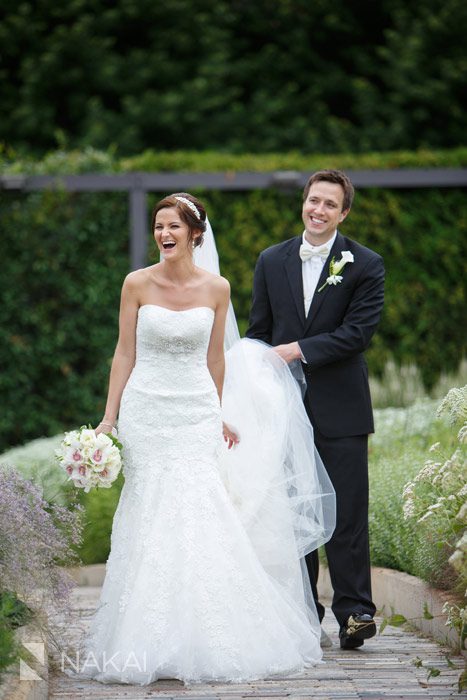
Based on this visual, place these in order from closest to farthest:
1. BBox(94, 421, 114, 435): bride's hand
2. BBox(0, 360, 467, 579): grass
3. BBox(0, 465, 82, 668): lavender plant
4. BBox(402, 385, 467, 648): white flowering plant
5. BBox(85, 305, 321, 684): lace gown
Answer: BBox(402, 385, 467, 648): white flowering plant
BBox(0, 465, 82, 668): lavender plant
BBox(85, 305, 321, 684): lace gown
BBox(94, 421, 114, 435): bride's hand
BBox(0, 360, 467, 579): grass

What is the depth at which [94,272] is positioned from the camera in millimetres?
11430

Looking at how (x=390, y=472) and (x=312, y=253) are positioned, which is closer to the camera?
(x=312, y=253)

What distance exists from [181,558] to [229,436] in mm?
770

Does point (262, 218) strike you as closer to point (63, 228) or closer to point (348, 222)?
point (348, 222)

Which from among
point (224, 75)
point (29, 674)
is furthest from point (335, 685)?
point (224, 75)

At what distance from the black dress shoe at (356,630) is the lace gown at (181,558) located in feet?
0.64

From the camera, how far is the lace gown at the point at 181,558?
4.77 m

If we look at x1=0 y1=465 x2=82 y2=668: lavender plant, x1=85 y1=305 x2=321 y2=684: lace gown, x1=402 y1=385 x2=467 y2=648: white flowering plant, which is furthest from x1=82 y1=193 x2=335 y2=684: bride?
x1=402 y1=385 x2=467 y2=648: white flowering plant

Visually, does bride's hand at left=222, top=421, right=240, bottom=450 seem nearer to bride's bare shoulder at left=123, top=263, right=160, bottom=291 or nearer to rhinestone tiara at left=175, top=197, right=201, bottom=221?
bride's bare shoulder at left=123, top=263, right=160, bottom=291

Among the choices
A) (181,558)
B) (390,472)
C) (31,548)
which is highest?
(390,472)

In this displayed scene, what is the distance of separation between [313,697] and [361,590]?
1.19 meters

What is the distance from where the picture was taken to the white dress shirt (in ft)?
18.9

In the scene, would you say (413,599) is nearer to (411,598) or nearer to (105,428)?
(411,598)

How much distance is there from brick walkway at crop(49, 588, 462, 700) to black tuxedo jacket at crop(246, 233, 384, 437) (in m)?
1.05
